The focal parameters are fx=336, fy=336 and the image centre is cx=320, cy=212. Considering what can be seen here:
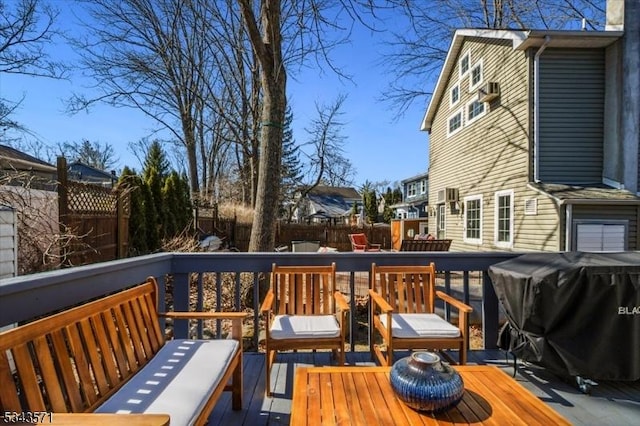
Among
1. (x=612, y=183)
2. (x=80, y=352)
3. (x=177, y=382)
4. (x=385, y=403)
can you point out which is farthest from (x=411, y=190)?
(x=80, y=352)

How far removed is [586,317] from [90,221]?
6604 millimetres

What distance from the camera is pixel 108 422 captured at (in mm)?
997

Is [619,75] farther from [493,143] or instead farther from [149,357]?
[149,357]

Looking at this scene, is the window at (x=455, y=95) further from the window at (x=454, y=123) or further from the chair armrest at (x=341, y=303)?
the chair armrest at (x=341, y=303)

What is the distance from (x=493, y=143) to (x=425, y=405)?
8677mm

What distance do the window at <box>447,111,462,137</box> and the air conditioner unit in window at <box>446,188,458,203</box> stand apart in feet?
6.34

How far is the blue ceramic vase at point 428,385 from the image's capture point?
1.37m

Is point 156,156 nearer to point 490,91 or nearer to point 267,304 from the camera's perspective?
point 490,91

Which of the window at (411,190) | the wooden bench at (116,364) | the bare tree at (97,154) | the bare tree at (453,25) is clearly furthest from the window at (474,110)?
A: the bare tree at (97,154)

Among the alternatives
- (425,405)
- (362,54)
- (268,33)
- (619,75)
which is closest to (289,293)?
(425,405)

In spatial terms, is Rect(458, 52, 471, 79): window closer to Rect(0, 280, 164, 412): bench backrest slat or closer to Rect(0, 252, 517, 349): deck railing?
Rect(0, 252, 517, 349): deck railing

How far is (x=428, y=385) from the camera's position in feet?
4.51

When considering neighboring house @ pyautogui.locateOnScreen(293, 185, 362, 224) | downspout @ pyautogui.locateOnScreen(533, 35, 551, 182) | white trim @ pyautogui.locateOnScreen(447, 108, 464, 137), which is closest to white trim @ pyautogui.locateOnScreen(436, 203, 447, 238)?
white trim @ pyautogui.locateOnScreen(447, 108, 464, 137)

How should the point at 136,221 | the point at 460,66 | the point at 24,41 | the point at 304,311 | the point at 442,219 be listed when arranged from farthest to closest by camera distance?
the point at 442,219, the point at 460,66, the point at 136,221, the point at 24,41, the point at 304,311
